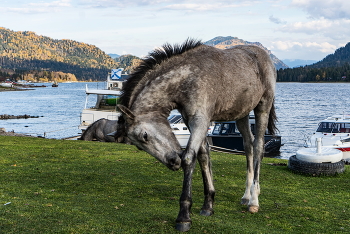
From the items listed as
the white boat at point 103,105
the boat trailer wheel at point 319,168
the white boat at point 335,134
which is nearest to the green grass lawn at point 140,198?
the boat trailer wheel at point 319,168

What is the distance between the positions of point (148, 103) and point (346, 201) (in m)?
5.68

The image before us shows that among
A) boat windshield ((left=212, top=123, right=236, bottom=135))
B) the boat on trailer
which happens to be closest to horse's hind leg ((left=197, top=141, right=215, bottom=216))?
the boat on trailer

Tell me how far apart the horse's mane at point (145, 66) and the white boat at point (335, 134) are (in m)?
19.3

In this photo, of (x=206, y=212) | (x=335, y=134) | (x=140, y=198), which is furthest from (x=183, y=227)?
(x=335, y=134)

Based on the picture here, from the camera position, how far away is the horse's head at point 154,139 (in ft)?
16.5

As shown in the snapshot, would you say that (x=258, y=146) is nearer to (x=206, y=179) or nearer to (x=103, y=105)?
(x=206, y=179)

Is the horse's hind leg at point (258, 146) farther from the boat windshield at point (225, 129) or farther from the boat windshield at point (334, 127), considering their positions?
the boat windshield at point (334, 127)

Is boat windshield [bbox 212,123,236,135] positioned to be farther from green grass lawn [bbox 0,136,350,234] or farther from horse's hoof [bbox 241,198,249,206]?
horse's hoof [bbox 241,198,249,206]

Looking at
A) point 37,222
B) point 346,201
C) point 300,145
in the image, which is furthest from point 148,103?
point 300,145

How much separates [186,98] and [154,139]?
83cm

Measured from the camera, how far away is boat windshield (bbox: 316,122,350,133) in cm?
2517

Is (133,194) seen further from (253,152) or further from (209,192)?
(253,152)

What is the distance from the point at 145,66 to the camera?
5684 mm

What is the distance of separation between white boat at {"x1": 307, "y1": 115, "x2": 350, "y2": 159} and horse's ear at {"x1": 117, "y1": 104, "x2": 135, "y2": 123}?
2019 cm
